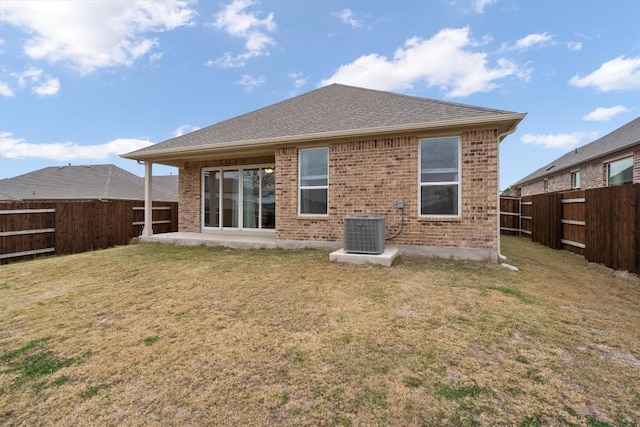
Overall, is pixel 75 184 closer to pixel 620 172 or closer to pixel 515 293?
pixel 515 293

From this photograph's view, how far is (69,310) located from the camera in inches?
156

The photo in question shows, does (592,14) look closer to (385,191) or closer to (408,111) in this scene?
(408,111)

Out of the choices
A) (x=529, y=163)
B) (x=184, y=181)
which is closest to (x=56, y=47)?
(x=184, y=181)

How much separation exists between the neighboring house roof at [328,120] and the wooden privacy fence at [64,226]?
2.24m

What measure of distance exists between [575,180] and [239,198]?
17.9 m

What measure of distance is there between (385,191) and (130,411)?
20.0 feet

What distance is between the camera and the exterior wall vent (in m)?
6.25

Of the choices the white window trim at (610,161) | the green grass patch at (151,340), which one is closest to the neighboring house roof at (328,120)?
the green grass patch at (151,340)

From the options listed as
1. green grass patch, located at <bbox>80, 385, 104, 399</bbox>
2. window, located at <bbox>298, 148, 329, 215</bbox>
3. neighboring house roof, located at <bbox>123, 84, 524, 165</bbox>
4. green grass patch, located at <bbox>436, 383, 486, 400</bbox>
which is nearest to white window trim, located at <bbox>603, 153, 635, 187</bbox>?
neighboring house roof, located at <bbox>123, 84, 524, 165</bbox>

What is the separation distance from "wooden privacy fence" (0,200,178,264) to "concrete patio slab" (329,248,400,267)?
8.52m

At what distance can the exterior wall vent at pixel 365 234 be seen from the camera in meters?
6.25

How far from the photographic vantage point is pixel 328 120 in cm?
823

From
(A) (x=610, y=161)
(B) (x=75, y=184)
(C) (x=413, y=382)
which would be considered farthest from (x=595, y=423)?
(B) (x=75, y=184)

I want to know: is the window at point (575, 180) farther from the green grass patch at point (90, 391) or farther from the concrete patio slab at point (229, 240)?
the green grass patch at point (90, 391)
